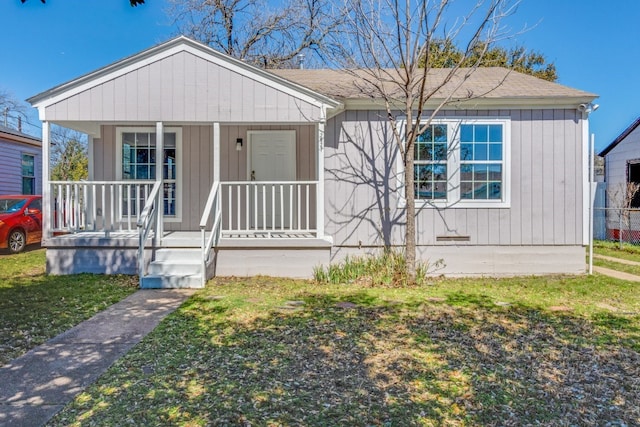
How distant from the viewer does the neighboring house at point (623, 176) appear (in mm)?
12633

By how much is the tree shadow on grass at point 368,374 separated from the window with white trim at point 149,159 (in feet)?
14.9

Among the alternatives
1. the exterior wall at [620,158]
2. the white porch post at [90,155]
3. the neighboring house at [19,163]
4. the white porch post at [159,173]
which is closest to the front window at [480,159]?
the white porch post at [159,173]

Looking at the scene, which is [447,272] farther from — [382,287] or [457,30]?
[457,30]

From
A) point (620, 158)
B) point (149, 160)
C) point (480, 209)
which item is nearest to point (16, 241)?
point (149, 160)

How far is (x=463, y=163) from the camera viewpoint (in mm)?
7445

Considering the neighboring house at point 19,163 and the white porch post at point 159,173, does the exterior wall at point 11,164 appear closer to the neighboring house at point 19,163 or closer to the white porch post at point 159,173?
the neighboring house at point 19,163

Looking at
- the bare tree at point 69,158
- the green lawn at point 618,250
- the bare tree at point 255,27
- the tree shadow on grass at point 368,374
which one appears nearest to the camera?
the tree shadow on grass at point 368,374

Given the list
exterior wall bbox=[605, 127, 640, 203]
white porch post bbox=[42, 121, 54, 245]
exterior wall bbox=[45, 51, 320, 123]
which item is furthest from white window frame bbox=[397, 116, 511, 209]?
exterior wall bbox=[605, 127, 640, 203]

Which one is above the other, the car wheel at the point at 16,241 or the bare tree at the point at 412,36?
the bare tree at the point at 412,36

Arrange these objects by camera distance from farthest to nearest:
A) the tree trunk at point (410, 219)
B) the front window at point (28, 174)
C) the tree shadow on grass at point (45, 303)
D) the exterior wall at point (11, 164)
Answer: the front window at point (28, 174) < the exterior wall at point (11, 164) < the tree trunk at point (410, 219) < the tree shadow on grass at point (45, 303)

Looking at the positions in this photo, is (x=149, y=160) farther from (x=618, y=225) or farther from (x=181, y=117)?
(x=618, y=225)

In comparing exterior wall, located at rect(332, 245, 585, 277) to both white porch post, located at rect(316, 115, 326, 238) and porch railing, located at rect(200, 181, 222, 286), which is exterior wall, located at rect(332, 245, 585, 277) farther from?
porch railing, located at rect(200, 181, 222, 286)

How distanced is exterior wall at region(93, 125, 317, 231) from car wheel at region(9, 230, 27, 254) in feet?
10.7

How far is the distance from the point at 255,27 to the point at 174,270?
1541 centimetres
